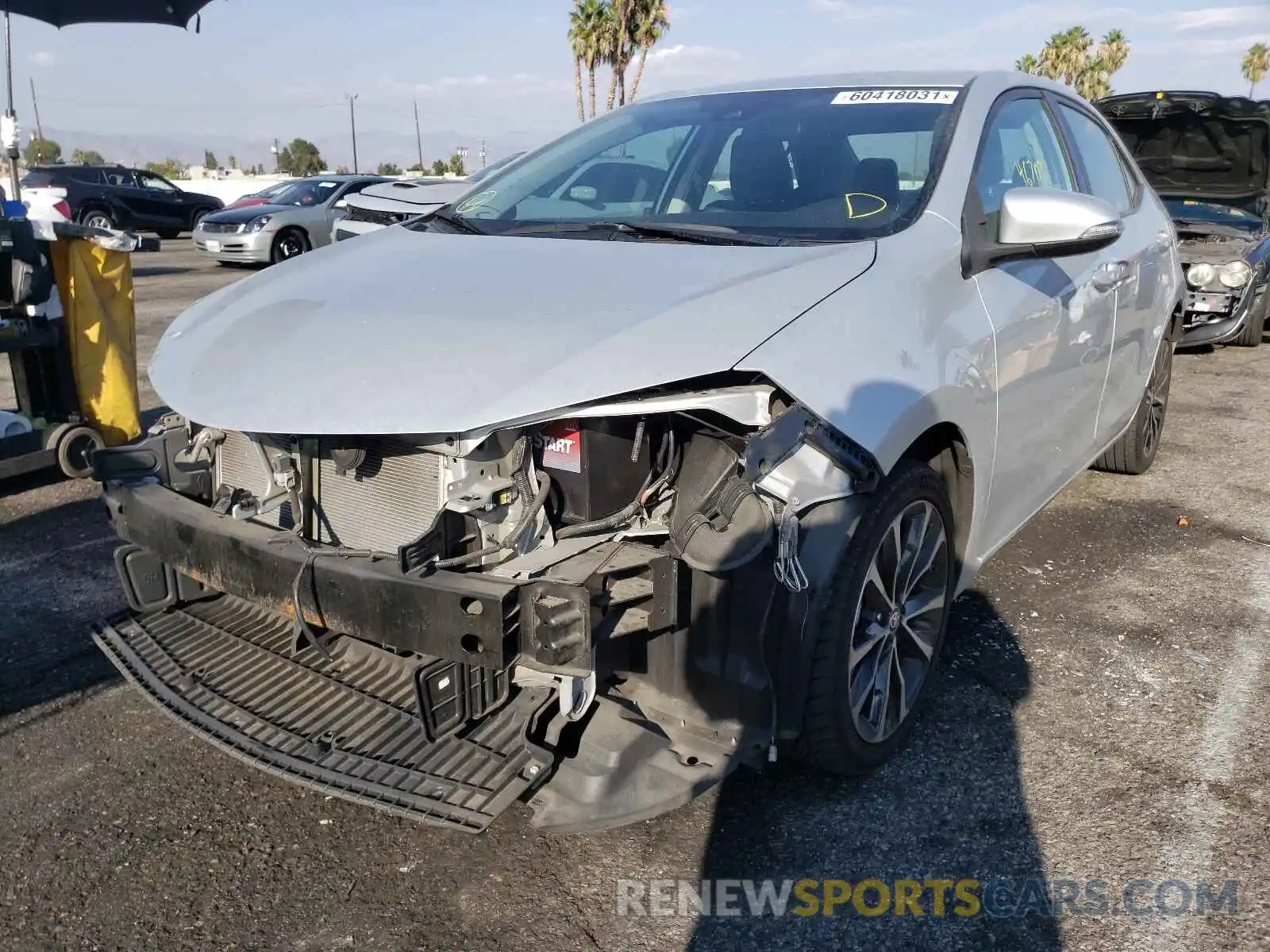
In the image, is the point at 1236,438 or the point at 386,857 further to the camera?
the point at 1236,438

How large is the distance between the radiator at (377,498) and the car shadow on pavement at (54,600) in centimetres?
119

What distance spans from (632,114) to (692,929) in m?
2.92

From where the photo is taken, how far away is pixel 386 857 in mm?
2471

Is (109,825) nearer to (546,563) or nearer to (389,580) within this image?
(389,580)

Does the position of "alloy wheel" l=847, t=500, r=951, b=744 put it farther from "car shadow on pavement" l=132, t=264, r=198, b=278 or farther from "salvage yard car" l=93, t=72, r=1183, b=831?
"car shadow on pavement" l=132, t=264, r=198, b=278

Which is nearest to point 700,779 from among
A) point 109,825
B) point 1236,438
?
point 109,825

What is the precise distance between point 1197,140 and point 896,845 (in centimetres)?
954

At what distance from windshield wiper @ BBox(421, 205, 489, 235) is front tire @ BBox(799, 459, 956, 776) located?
5.13 feet

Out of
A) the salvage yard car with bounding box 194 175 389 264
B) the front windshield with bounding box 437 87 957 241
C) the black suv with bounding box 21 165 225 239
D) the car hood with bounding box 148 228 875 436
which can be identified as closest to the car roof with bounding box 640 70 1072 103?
the front windshield with bounding box 437 87 957 241

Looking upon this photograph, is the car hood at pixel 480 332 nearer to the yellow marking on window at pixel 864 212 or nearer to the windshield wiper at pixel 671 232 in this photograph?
the windshield wiper at pixel 671 232

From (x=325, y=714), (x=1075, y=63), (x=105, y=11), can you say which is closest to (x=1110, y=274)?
(x=325, y=714)

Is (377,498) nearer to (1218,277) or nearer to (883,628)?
(883,628)

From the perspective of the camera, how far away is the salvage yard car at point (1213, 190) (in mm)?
8352

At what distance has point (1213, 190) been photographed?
9750 mm
